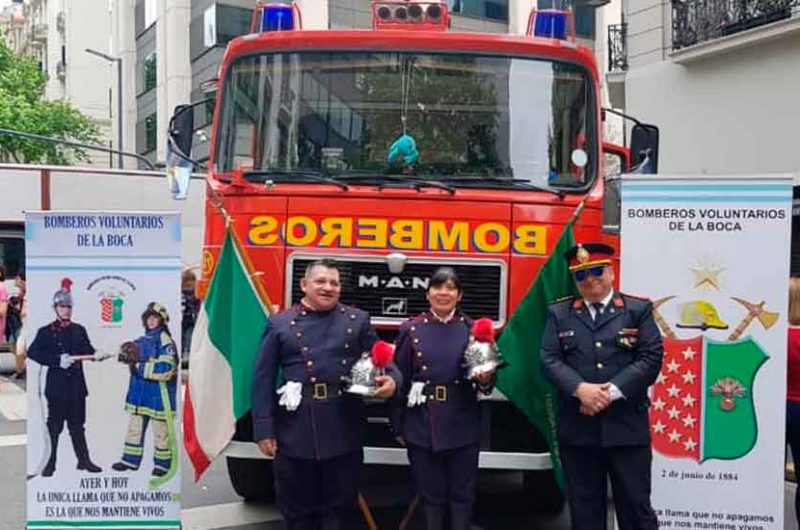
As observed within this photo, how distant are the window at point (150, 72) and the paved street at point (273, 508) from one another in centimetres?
3905

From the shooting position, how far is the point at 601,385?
5219 millimetres

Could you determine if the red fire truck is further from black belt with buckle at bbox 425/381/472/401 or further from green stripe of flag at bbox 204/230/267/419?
black belt with buckle at bbox 425/381/472/401

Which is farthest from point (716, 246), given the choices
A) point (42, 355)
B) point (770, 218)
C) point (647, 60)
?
point (647, 60)

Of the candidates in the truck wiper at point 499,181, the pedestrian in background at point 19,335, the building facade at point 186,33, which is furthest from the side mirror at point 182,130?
the building facade at point 186,33

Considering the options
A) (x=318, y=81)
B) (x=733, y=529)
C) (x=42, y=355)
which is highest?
(x=318, y=81)

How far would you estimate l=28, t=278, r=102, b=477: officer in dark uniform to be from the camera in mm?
6184

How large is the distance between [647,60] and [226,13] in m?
25.9

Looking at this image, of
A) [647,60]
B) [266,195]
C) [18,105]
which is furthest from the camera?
[18,105]

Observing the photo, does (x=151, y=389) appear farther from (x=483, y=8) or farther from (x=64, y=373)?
(x=483, y=8)

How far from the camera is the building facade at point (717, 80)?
12195mm

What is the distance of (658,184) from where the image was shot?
5.91 m

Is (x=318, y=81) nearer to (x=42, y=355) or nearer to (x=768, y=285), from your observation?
(x=42, y=355)

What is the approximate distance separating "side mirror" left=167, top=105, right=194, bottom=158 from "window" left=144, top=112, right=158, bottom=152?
39.9 m

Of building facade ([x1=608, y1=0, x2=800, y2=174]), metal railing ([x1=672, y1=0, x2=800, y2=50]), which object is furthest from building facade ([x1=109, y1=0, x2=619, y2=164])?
metal railing ([x1=672, y1=0, x2=800, y2=50])
